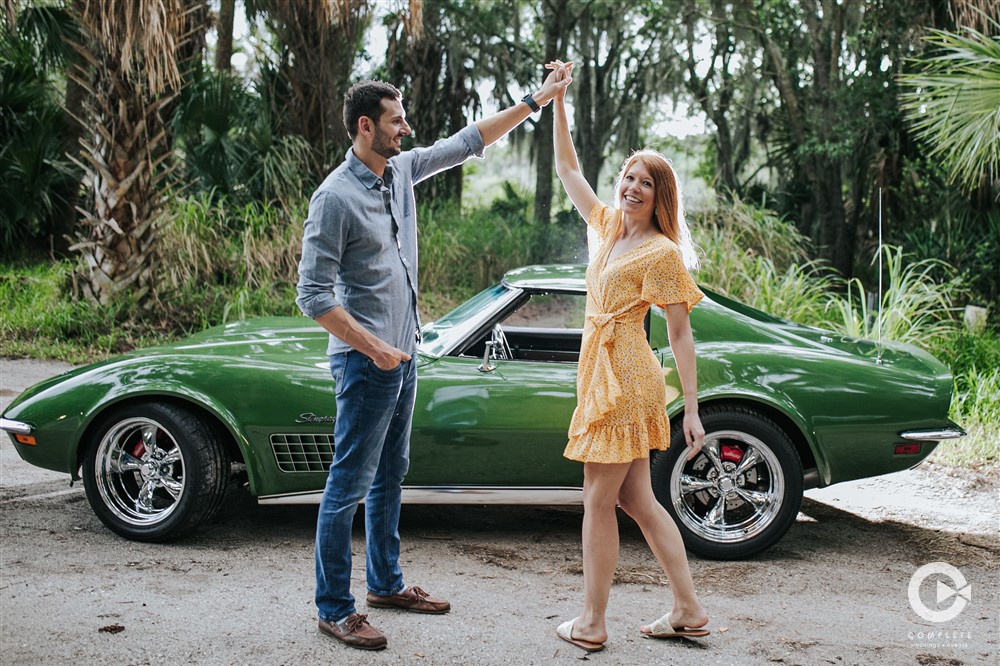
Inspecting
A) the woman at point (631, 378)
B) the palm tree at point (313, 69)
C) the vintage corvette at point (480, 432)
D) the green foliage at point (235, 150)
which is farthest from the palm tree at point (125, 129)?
the woman at point (631, 378)

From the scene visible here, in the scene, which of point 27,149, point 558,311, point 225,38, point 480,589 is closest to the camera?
point 480,589

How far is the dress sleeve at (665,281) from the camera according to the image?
3.22 m

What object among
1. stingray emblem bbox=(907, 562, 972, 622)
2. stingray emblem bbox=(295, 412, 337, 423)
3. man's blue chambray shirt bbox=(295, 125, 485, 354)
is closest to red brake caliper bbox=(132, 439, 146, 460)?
stingray emblem bbox=(295, 412, 337, 423)

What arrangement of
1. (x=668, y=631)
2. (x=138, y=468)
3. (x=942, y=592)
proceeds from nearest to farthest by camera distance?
(x=668, y=631) → (x=942, y=592) → (x=138, y=468)

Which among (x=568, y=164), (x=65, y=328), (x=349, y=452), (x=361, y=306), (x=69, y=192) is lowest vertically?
(x=65, y=328)

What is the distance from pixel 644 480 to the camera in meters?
3.35

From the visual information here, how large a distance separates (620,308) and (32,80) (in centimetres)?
1348

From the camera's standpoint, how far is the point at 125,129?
355 inches

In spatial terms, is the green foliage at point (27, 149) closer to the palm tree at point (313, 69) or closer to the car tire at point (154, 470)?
the palm tree at point (313, 69)

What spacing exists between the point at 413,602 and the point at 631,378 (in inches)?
48.2

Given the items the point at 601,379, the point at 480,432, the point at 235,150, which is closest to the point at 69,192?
the point at 235,150

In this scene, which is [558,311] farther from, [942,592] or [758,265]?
[942,592]

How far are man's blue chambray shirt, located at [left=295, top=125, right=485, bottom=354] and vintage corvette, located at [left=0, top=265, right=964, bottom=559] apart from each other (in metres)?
0.99

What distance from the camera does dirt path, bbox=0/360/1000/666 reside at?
11.0 feet
